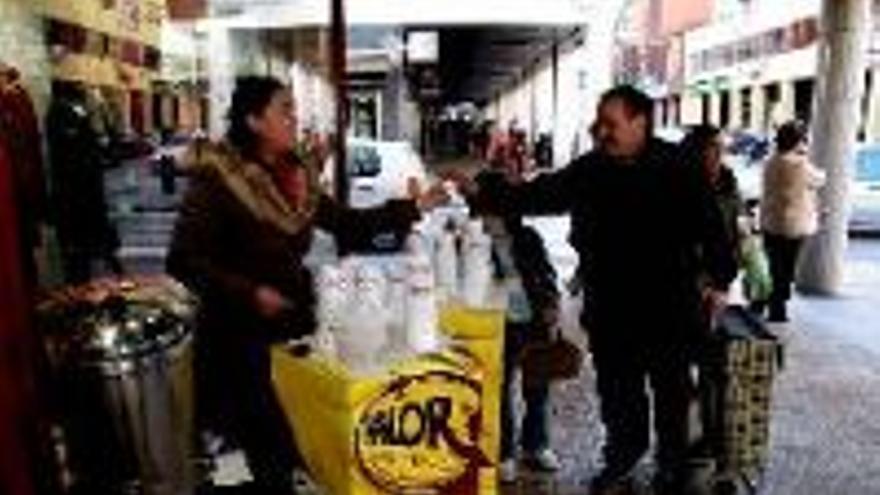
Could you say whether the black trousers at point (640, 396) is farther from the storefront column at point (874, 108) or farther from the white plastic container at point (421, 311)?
the storefront column at point (874, 108)

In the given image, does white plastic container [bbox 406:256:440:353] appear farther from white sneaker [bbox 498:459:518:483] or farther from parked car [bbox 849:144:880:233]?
parked car [bbox 849:144:880:233]

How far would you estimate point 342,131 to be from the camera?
7.13m

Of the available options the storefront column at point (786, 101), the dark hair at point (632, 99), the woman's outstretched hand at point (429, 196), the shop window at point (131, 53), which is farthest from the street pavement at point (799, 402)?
the storefront column at point (786, 101)

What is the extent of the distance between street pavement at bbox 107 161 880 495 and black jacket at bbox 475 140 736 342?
1105 mm

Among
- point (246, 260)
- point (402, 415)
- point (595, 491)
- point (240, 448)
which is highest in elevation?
point (246, 260)

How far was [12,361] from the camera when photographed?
3.25 metres

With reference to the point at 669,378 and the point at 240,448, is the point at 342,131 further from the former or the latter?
the point at 240,448

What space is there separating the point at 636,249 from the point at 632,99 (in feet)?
2.03

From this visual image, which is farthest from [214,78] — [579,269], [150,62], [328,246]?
[579,269]

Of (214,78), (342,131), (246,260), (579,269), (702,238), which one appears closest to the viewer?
(246,260)

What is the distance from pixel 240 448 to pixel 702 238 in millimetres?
2034

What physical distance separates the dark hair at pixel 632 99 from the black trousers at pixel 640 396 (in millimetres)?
878

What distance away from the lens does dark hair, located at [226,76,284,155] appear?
3.81 m

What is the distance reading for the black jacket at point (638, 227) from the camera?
4.69 m
